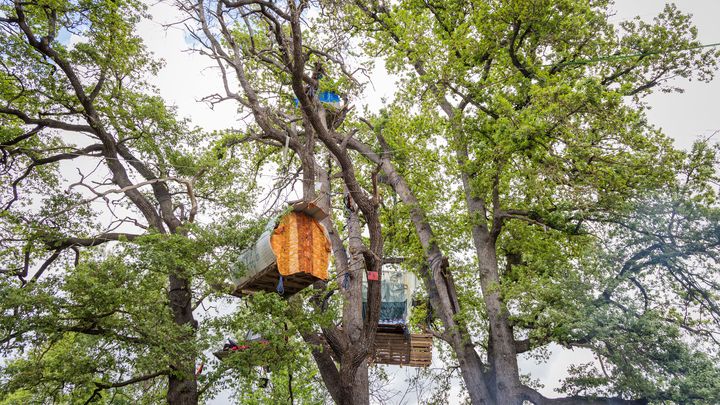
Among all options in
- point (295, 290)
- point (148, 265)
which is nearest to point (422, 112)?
point (295, 290)

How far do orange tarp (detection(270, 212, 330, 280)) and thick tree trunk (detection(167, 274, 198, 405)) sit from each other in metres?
2.08

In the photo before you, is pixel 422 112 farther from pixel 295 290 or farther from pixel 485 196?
pixel 295 290

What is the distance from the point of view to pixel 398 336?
9.65 meters

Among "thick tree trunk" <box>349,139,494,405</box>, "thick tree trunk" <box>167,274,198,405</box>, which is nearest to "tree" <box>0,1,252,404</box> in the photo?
"thick tree trunk" <box>167,274,198,405</box>

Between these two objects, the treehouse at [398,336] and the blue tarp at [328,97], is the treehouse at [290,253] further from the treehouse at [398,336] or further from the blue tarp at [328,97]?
the treehouse at [398,336]

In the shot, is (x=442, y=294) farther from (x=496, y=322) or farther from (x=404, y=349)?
(x=404, y=349)

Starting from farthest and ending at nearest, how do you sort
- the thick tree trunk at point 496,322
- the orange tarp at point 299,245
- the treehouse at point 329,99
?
the thick tree trunk at point 496,322, the treehouse at point 329,99, the orange tarp at point 299,245

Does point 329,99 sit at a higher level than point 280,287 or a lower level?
higher

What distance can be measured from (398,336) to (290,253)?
5.20 meters

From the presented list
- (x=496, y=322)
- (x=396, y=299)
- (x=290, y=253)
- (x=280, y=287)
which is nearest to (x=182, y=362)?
(x=280, y=287)

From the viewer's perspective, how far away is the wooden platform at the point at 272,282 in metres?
5.38

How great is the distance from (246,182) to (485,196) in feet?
15.5

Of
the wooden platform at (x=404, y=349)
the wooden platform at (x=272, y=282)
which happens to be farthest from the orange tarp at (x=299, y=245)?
the wooden platform at (x=404, y=349)

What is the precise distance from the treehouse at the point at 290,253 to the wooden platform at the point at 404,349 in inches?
177
